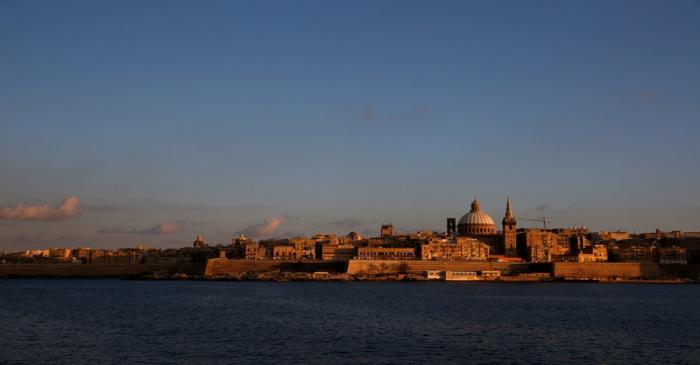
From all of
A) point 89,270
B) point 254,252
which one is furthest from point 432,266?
point 89,270

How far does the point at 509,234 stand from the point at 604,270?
17.5m

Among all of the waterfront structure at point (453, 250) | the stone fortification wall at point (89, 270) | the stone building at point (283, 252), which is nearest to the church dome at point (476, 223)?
the waterfront structure at point (453, 250)

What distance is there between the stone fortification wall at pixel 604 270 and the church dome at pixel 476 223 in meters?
23.4

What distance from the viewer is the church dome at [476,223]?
110 metres

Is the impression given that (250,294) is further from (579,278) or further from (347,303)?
(579,278)

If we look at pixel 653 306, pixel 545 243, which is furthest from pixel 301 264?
pixel 653 306

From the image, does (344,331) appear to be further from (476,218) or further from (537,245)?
(476,218)

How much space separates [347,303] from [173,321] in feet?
43.2

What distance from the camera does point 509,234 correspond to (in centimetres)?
10231

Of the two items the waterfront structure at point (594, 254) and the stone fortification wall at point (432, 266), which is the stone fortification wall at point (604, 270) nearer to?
the stone fortification wall at point (432, 266)

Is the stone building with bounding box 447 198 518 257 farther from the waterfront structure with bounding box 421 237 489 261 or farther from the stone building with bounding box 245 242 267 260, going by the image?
the stone building with bounding box 245 242 267 260

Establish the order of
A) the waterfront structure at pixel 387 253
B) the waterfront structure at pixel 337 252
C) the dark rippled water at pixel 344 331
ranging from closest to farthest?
the dark rippled water at pixel 344 331 → the waterfront structure at pixel 387 253 → the waterfront structure at pixel 337 252

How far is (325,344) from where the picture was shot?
27.6m

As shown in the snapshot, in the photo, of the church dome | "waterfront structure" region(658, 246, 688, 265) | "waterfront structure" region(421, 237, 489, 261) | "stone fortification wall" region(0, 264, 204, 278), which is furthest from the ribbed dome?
"stone fortification wall" region(0, 264, 204, 278)
